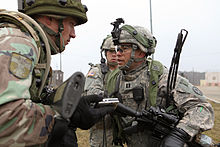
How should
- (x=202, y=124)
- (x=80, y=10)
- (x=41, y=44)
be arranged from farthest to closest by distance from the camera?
(x=202, y=124) → (x=80, y=10) → (x=41, y=44)

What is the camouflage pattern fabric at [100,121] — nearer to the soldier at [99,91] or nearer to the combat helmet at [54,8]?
the soldier at [99,91]

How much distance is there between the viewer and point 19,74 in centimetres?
112

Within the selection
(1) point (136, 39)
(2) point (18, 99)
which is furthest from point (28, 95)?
(1) point (136, 39)

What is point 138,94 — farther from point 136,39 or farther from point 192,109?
point 136,39

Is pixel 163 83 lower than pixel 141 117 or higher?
higher

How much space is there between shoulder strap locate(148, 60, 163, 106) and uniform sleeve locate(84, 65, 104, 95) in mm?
880

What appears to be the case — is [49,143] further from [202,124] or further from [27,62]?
[202,124]

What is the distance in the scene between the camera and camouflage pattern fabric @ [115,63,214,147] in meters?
2.50

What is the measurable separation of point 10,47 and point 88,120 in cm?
74

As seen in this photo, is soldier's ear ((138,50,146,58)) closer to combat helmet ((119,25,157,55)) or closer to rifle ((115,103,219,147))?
combat helmet ((119,25,157,55))

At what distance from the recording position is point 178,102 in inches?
105

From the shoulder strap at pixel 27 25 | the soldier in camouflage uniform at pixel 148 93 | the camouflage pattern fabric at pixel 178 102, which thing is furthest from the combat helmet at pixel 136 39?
the shoulder strap at pixel 27 25

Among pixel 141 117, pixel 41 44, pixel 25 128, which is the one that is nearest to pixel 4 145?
pixel 25 128

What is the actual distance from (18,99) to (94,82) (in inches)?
105
